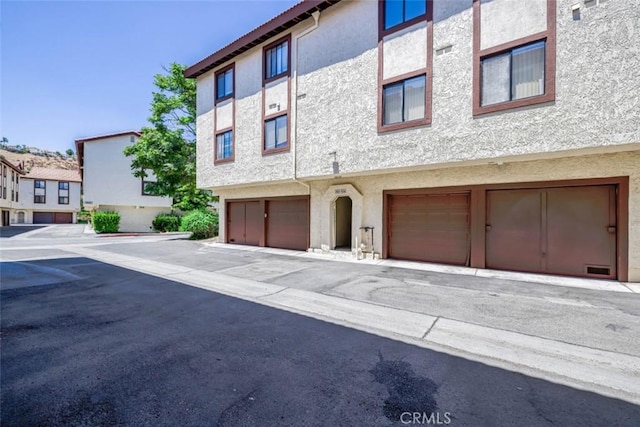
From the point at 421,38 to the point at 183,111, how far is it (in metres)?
19.1

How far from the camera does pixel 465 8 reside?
26.8ft

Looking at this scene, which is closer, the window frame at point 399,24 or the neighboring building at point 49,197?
the window frame at point 399,24

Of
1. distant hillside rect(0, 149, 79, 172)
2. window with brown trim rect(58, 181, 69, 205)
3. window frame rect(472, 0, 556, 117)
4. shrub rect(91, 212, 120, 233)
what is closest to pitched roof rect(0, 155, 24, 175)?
window with brown trim rect(58, 181, 69, 205)

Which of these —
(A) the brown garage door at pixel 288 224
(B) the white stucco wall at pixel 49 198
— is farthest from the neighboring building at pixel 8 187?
(A) the brown garage door at pixel 288 224

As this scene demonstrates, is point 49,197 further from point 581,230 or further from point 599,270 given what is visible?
point 599,270

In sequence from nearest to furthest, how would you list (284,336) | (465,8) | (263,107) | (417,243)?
(284,336) < (465,8) < (417,243) < (263,107)

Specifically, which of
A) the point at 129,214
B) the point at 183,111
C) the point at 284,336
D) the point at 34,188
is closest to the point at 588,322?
the point at 284,336

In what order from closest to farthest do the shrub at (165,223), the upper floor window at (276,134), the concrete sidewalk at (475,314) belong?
the concrete sidewalk at (475,314) → the upper floor window at (276,134) → the shrub at (165,223)

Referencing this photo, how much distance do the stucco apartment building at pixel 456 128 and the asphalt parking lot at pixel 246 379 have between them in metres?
6.47

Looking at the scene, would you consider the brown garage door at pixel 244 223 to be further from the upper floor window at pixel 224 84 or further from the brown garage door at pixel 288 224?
the upper floor window at pixel 224 84

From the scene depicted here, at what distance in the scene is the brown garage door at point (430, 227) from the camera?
9.80 m

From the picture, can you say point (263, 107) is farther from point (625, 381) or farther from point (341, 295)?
point (625, 381)

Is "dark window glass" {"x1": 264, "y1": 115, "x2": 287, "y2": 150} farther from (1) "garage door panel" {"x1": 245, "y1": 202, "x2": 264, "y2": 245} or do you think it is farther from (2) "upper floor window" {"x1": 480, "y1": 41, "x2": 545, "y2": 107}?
(2) "upper floor window" {"x1": 480, "y1": 41, "x2": 545, "y2": 107}

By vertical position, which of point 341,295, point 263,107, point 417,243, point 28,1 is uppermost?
point 28,1
